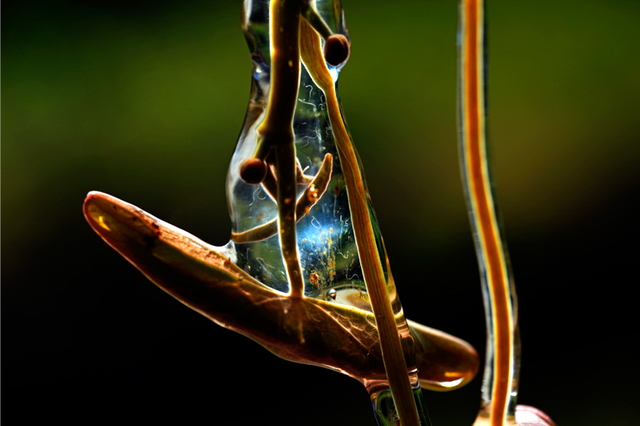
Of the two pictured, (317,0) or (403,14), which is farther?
(403,14)

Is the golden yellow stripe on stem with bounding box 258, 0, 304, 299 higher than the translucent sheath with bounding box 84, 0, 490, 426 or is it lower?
higher

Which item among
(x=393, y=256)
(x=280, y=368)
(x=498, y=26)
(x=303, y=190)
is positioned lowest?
(x=280, y=368)

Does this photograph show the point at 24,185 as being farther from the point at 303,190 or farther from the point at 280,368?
the point at 303,190

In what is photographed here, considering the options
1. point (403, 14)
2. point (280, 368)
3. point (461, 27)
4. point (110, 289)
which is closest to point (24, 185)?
point (110, 289)
